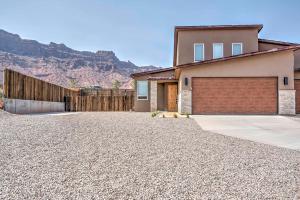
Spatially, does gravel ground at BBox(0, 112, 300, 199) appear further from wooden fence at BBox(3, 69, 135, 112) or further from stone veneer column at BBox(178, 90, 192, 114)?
wooden fence at BBox(3, 69, 135, 112)

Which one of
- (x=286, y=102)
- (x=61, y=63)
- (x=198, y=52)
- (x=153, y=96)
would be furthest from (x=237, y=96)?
(x=61, y=63)

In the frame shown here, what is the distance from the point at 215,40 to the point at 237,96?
19.9 feet

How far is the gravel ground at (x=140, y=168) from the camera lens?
3.49 meters

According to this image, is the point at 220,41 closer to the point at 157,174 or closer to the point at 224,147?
the point at 224,147

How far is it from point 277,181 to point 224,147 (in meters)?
2.28

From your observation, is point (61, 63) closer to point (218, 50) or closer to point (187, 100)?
point (218, 50)

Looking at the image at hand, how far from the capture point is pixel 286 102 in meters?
14.5

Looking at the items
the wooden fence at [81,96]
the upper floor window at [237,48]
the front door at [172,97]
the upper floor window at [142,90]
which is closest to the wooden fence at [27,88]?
the wooden fence at [81,96]

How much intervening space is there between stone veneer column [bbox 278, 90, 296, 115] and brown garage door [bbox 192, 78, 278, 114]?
0.88ft

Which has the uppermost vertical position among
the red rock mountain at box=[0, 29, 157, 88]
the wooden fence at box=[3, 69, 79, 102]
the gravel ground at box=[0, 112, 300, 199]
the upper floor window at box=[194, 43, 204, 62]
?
the red rock mountain at box=[0, 29, 157, 88]

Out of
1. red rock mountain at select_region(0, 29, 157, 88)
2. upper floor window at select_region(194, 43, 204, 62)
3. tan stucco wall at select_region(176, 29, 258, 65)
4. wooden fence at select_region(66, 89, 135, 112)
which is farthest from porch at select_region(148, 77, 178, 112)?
red rock mountain at select_region(0, 29, 157, 88)

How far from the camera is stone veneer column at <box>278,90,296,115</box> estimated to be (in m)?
14.5

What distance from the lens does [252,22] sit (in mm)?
18828

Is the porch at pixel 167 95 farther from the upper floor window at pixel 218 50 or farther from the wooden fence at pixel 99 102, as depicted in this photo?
the wooden fence at pixel 99 102
